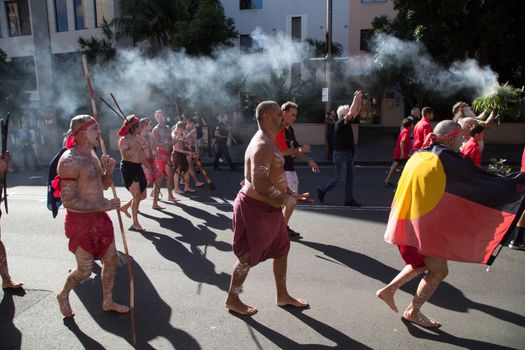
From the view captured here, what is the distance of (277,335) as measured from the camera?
11.3 feet

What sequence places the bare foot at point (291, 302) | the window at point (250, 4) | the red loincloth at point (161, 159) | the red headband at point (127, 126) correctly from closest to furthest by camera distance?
the bare foot at point (291, 302) → the red headband at point (127, 126) → the red loincloth at point (161, 159) → the window at point (250, 4)

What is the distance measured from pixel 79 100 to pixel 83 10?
6.88 m

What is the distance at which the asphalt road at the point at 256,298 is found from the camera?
340 cm

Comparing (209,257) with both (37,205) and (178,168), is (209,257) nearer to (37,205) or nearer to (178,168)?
(178,168)

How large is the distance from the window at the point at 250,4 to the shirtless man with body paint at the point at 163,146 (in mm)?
20641

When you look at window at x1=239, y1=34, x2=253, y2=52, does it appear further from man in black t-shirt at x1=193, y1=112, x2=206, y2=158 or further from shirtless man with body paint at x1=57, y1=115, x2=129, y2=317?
shirtless man with body paint at x1=57, y1=115, x2=129, y2=317

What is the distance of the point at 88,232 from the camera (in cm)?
357

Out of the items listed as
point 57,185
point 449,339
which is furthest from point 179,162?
point 449,339

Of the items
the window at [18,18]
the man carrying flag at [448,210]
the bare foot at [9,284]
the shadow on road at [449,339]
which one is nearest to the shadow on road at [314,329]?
the shadow on road at [449,339]

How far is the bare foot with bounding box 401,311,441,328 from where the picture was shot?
3494 mm

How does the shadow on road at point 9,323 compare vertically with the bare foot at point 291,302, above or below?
below

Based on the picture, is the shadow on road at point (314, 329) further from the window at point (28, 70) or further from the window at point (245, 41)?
the window at point (245, 41)

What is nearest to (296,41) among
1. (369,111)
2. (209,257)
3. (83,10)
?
(369,111)

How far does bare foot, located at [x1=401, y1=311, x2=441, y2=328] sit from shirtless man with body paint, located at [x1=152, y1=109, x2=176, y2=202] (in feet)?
18.8
